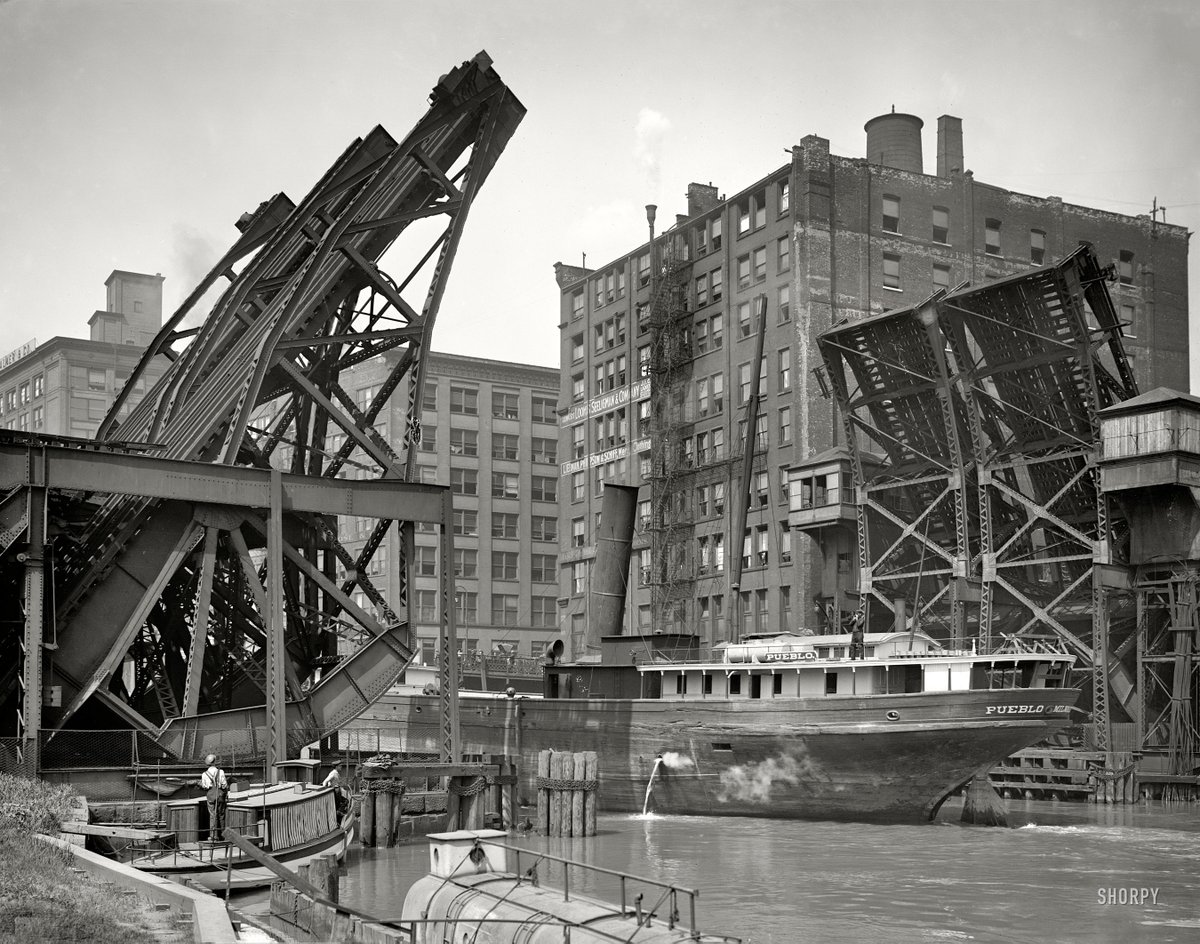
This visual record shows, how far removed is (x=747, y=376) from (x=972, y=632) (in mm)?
19340

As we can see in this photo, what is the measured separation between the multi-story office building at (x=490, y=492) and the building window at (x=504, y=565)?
0.25ft

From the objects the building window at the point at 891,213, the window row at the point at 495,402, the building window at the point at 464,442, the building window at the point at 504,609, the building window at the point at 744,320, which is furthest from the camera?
the window row at the point at 495,402

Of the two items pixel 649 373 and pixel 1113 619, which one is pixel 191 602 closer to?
pixel 1113 619

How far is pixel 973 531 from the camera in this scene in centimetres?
6116

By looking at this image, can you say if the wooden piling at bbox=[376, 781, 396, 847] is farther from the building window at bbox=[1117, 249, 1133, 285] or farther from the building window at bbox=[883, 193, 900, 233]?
the building window at bbox=[1117, 249, 1133, 285]

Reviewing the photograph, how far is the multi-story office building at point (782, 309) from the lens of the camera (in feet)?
230

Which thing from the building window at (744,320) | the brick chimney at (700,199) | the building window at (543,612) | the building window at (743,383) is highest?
the brick chimney at (700,199)

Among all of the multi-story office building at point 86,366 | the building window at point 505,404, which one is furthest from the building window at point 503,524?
the multi-story office building at point 86,366

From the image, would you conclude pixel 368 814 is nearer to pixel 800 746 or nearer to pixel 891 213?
pixel 800 746

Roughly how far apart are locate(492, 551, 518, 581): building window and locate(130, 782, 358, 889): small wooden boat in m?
78.9

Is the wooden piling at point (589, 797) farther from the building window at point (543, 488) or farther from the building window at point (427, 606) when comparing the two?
the building window at point (543, 488)

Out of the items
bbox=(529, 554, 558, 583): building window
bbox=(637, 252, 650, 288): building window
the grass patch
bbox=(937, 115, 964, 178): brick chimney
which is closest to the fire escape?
bbox=(637, 252, 650, 288): building window

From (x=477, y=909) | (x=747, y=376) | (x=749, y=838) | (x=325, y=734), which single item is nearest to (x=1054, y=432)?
(x=747, y=376)

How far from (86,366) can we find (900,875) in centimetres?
9573
